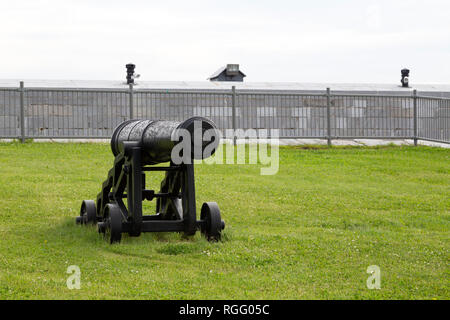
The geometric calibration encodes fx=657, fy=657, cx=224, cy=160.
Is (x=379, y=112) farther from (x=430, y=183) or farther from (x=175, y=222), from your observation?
(x=175, y=222)

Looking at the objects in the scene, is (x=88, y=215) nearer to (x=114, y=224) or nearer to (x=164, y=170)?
(x=114, y=224)

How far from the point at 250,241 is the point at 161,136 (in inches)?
66.2

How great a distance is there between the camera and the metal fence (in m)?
17.7

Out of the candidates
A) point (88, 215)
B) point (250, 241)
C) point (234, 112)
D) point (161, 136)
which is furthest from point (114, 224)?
point (234, 112)

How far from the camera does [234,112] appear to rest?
62.2 ft

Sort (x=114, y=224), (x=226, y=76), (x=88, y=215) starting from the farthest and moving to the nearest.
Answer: (x=226, y=76) → (x=88, y=215) → (x=114, y=224)

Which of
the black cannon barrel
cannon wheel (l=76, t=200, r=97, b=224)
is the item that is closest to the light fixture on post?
cannon wheel (l=76, t=200, r=97, b=224)

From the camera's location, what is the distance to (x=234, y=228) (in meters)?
8.66

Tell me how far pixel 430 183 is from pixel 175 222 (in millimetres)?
8058

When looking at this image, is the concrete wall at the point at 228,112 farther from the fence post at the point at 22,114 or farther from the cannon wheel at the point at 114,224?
the cannon wheel at the point at 114,224

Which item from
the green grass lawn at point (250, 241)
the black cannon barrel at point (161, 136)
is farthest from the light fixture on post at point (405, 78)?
the black cannon barrel at point (161, 136)

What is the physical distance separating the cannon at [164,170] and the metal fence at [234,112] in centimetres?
1024

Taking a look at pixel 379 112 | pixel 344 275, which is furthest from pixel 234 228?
pixel 379 112
